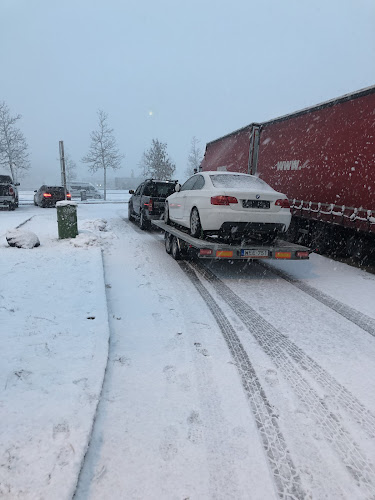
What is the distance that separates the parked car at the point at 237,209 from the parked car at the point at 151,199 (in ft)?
15.0

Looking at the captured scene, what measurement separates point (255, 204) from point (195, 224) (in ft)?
4.03

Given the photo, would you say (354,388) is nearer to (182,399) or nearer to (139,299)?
(182,399)

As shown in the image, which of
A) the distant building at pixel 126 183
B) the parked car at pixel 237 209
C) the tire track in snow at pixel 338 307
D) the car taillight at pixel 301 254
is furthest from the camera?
the distant building at pixel 126 183

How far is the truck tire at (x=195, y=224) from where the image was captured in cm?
599

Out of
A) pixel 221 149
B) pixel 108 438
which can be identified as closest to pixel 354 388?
pixel 108 438

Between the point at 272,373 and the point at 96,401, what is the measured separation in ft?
5.31

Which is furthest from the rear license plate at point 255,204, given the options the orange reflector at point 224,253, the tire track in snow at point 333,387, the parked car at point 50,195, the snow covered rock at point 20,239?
the parked car at point 50,195

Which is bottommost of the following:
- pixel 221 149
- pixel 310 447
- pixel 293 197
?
pixel 310 447

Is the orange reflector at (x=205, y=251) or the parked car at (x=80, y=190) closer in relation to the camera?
the orange reflector at (x=205, y=251)

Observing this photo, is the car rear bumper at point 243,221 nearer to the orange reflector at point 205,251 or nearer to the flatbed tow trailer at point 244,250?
the flatbed tow trailer at point 244,250

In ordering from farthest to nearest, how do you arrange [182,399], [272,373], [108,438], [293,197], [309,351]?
[293,197] → [309,351] → [272,373] → [182,399] → [108,438]

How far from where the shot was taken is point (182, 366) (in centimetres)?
305

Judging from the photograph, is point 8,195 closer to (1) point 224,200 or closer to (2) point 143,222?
(2) point 143,222

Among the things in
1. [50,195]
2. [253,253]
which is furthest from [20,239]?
[50,195]
